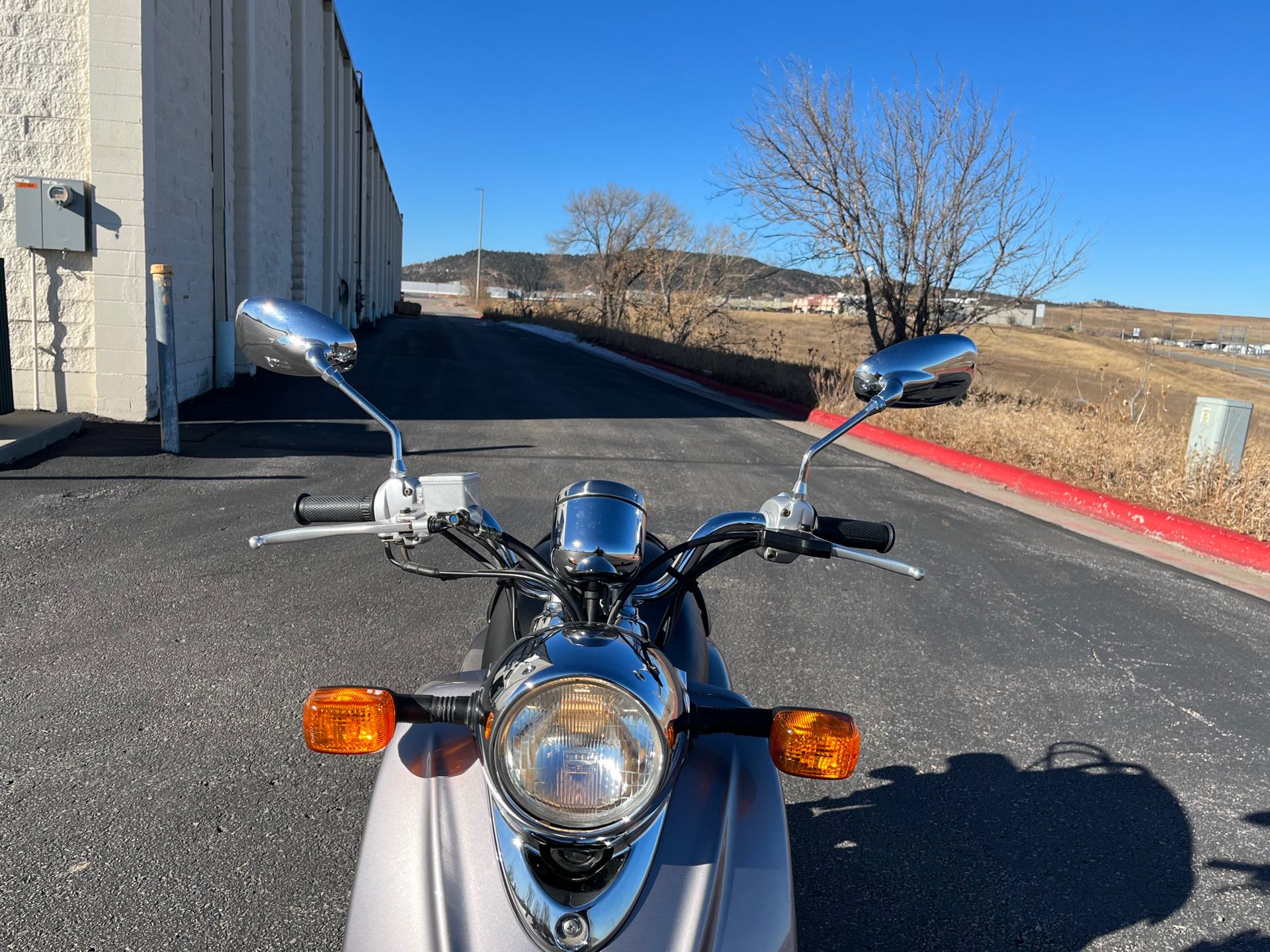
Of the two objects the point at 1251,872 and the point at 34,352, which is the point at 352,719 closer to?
the point at 1251,872

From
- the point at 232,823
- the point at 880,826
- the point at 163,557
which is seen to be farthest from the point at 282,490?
the point at 880,826

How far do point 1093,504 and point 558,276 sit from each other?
64038mm

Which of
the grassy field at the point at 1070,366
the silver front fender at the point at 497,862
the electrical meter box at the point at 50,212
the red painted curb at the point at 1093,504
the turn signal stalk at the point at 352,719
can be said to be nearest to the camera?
Result: the silver front fender at the point at 497,862

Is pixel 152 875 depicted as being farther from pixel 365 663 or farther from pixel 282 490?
pixel 282 490

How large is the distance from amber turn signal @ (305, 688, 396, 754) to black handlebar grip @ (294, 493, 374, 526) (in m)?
0.47

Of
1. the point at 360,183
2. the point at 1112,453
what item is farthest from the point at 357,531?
the point at 360,183

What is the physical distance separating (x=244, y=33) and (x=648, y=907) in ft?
47.2

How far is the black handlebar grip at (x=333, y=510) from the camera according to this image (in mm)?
1977

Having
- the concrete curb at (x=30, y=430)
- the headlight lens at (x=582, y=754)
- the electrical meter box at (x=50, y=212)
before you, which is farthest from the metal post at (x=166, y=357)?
the headlight lens at (x=582, y=754)

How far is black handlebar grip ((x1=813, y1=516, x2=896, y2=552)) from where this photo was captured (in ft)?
6.74

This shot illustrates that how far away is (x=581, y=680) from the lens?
1298 millimetres

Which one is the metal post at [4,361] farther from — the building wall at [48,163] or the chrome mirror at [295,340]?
the chrome mirror at [295,340]

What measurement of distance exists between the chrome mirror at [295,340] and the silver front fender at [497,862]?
668mm

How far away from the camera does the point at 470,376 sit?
57.5 feet
